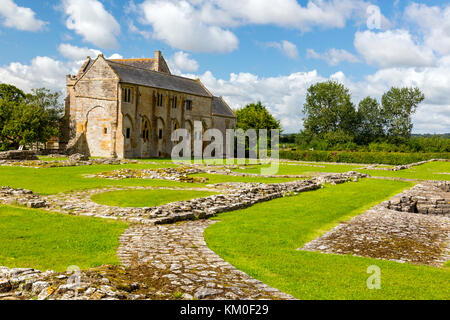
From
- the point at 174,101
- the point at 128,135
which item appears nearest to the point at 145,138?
the point at 128,135

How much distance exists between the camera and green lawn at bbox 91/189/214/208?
49.3ft

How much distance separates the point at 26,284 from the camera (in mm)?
5086

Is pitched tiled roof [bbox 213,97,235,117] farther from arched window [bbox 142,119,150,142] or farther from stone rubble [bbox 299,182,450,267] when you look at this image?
stone rubble [bbox 299,182,450,267]

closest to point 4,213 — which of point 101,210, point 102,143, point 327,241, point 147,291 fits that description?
point 101,210

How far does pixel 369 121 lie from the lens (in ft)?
276

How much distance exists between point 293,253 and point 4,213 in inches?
369

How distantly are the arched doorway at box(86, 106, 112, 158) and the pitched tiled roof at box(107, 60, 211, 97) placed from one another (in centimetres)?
551

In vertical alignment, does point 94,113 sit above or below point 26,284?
above

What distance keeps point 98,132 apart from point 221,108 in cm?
2666

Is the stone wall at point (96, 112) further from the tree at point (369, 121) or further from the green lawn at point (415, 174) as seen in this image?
the tree at point (369, 121)

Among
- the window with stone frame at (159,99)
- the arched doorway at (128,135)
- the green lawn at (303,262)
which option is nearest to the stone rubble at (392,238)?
the green lawn at (303,262)

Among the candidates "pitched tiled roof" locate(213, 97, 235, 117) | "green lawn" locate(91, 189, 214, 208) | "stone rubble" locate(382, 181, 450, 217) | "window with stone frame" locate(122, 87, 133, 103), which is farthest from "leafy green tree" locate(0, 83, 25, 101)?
"stone rubble" locate(382, 181, 450, 217)
